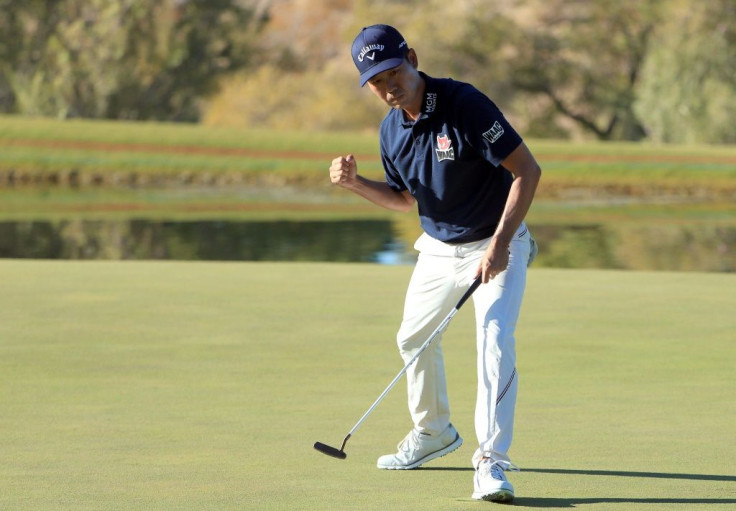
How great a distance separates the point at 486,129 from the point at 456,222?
Result: 1.49 ft

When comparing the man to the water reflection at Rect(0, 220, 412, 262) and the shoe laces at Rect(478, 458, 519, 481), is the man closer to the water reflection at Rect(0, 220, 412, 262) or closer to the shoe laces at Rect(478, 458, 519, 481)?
the shoe laces at Rect(478, 458, 519, 481)

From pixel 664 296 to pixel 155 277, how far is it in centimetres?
413

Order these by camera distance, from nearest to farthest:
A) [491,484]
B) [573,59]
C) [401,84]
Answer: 1. [491,484]
2. [401,84]
3. [573,59]

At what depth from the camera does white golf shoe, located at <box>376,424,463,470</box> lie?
18.3 ft

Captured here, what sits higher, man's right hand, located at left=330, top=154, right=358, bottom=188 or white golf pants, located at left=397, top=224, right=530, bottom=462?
man's right hand, located at left=330, top=154, right=358, bottom=188

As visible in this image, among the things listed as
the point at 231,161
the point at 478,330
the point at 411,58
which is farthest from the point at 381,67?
the point at 231,161

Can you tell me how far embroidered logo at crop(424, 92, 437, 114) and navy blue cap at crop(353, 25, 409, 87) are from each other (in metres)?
0.17

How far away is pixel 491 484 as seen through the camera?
16.2ft

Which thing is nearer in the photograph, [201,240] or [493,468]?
[493,468]

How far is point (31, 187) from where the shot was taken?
116 feet

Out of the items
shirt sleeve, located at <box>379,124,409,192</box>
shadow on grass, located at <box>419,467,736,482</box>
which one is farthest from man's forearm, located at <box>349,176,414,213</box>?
shadow on grass, located at <box>419,467,736,482</box>

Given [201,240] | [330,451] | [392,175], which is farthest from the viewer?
[201,240]

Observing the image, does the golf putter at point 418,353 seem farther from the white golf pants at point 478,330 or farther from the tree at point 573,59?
the tree at point 573,59

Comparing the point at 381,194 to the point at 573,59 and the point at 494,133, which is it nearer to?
the point at 494,133
